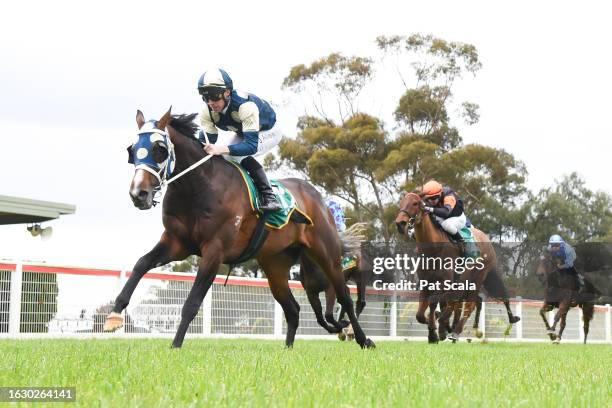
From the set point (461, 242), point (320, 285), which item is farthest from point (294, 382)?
point (461, 242)

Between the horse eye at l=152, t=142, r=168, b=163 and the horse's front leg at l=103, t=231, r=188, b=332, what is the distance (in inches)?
26.0

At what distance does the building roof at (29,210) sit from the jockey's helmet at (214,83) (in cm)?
202

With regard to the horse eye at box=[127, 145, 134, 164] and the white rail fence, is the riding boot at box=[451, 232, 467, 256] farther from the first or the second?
the horse eye at box=[127, 145, 134, 164]

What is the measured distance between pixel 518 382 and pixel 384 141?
120 feet

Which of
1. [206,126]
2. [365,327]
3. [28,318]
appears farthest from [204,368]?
[365,327]

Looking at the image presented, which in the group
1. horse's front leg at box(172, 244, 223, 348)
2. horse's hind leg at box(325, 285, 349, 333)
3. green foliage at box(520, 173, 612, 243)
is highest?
green foliage at box(520, 173, 612, 243)

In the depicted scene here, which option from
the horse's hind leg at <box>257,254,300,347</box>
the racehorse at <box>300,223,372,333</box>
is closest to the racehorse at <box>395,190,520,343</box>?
the racehorse at <box>300,223,372,333</box>

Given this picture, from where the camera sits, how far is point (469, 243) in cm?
1543

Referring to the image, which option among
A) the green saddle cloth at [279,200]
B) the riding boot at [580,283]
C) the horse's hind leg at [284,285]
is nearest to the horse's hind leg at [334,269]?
the horse's hind leg at [284,285]

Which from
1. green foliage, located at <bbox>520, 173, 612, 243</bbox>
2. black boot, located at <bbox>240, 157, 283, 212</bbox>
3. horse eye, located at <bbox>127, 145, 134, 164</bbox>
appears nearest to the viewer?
horse eye, located at <bbox>127, 145, 134, 164</bbox>

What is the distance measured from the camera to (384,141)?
134ft

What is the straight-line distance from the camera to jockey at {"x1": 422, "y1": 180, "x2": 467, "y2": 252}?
1489 centimetres

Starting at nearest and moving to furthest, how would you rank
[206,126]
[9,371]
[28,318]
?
[9,371] < [206,126] < [28,318]

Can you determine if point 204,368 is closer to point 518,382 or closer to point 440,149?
point 518,382
